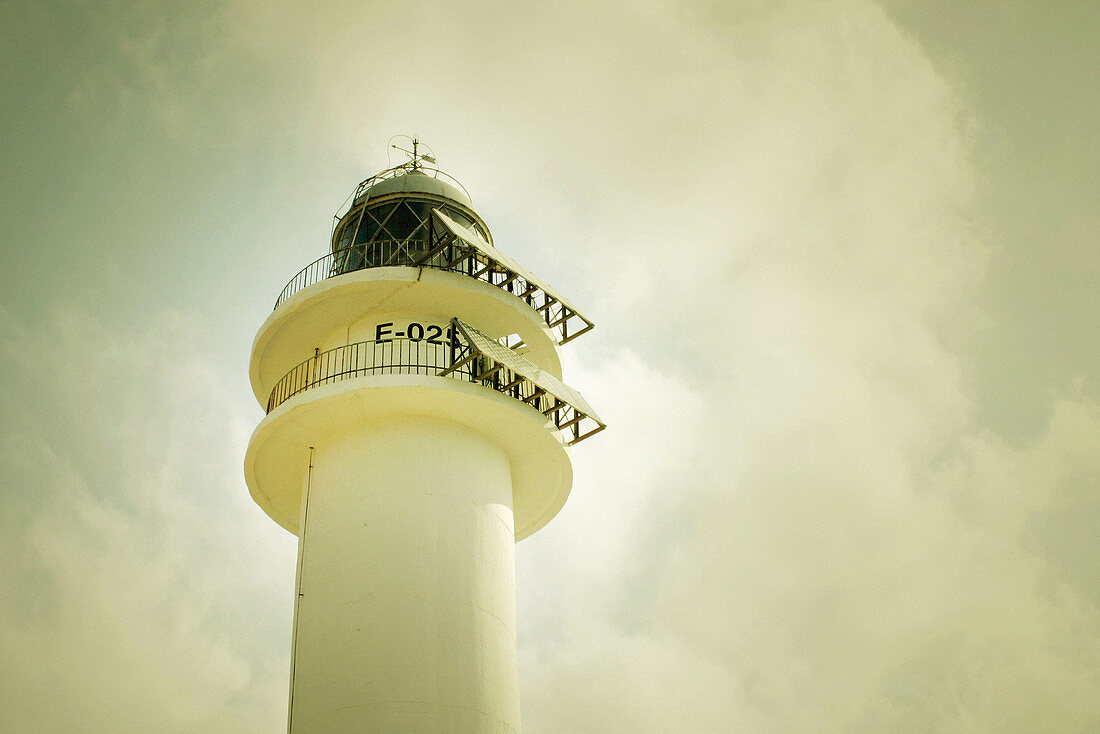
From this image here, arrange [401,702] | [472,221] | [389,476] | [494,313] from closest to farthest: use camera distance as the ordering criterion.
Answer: [401,702]
[389,476]
[494,313]
[472,221]

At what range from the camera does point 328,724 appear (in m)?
16.7

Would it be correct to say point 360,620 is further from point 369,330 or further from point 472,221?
point 472,221

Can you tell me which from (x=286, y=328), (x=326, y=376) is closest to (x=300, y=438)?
(x=326, y=376)

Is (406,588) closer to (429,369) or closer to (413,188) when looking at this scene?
(429,369)

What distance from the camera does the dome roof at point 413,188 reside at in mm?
23766

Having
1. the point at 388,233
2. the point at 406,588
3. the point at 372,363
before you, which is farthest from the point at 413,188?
the point at 406,588

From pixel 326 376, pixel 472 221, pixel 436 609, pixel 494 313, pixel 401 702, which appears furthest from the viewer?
pixel 472 221

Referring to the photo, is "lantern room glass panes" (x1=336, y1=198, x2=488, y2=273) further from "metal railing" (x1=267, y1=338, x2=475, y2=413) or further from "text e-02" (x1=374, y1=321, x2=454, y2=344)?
"metal railing" (x1=267, y1=338, x2=475, y2=413)

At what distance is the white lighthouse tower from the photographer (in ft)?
56.7

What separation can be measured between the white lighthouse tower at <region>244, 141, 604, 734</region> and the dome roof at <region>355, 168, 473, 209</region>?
0.20 feet

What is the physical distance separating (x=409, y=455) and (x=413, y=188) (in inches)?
315

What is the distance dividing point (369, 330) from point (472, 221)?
16.1 ft

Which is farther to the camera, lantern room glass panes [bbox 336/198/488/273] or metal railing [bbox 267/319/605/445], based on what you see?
lantern room glass panes [bbox 336/198/488/273]

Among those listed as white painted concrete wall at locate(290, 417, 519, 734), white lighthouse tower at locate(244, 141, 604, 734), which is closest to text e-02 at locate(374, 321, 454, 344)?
white lighthouse tower at locate(244, 141, 604, 734)
